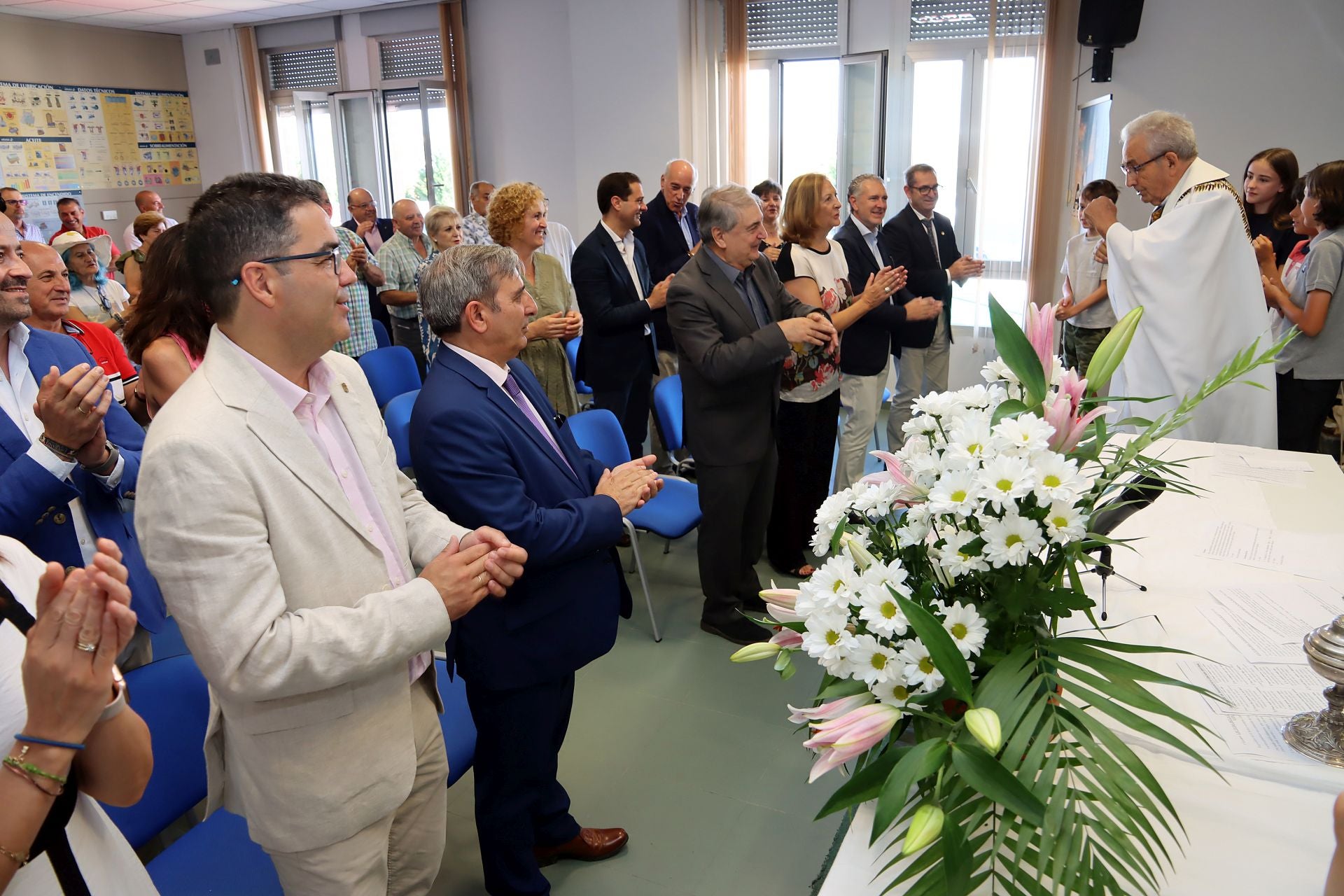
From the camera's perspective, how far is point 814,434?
3660 mm

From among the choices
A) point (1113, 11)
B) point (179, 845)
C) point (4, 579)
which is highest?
point (1113, 11)

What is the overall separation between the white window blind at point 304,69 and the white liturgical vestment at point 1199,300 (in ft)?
27.6

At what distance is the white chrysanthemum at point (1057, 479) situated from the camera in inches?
38.2

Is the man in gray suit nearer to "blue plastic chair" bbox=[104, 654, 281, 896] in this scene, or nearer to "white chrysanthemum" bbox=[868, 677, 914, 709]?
"blue plastic chair" bbox=[104, 654, 281, 896]

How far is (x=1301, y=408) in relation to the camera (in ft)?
11.6

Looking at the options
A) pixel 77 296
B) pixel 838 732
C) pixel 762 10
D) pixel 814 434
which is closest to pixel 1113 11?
pixel 762 10

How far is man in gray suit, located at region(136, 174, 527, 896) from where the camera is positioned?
1188 millimetres

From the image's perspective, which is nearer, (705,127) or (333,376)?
(333,376)

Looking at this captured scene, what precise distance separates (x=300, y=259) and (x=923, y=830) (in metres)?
1.17

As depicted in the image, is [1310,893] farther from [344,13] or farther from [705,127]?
[344,13]

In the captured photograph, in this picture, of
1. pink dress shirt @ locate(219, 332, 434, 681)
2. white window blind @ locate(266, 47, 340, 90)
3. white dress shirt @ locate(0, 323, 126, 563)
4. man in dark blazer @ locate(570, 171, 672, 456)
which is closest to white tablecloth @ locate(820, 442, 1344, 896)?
pink dress shirt @ locate(219, 332, 434, 681)

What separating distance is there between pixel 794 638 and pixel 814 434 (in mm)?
2584

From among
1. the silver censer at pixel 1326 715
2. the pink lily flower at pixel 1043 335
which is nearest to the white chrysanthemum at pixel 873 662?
the pink lily flower at pixel 1043 335

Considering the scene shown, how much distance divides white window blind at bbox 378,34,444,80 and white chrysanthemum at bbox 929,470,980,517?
27.5 ft
